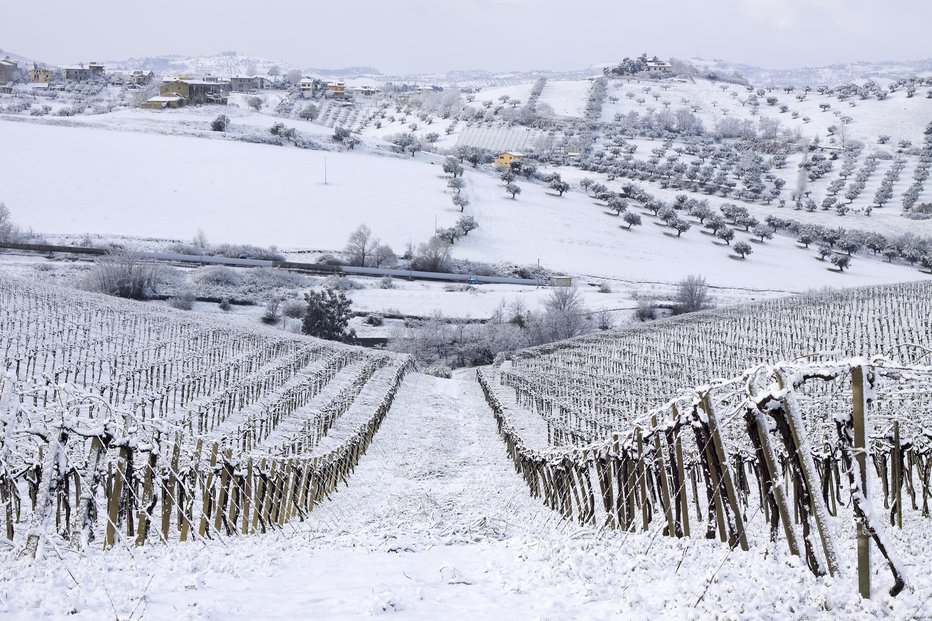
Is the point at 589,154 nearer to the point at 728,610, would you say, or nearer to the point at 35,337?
the point at 35,337

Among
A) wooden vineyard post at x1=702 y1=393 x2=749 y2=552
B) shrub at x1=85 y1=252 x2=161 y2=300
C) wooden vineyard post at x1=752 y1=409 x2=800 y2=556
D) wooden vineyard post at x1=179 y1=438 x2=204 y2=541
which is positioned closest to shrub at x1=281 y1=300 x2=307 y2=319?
shrub at x1=85 y1=252 x2=161 y2=300

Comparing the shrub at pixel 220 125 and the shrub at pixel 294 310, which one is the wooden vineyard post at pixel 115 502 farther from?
the shrub at pixel 220 125

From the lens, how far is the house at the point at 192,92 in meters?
164

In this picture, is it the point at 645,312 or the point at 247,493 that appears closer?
the point at 247,493

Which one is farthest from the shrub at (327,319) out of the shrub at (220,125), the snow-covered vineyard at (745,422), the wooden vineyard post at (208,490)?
the shrub at (220,125)

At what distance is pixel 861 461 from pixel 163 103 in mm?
166446

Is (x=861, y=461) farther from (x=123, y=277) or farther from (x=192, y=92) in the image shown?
(x=192, y=92)

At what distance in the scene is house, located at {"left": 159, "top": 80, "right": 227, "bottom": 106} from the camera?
16425 cm

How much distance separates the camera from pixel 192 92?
167 m

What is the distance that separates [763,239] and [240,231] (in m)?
60.6

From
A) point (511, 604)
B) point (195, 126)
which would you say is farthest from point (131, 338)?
point (195, 126)

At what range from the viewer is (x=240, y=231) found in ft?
298

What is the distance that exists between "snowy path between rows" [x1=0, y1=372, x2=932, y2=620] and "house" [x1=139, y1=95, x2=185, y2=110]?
519 feet

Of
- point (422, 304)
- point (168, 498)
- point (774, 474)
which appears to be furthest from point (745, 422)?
point (422, 304)
